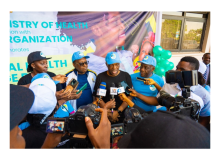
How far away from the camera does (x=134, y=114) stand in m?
1.06

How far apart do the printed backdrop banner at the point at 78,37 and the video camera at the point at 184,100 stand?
226 cm

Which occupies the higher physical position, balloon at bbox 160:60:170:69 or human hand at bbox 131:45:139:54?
human hand at bbox 131:45:139:54

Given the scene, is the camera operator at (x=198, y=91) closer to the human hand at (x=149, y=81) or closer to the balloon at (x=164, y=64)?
the human hand at (x=149, y=81)

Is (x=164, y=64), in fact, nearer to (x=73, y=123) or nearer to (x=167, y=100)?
(x=167, y=100)

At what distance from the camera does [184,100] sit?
3.38ft

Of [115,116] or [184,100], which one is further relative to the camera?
[115,116]

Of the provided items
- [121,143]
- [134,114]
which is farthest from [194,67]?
[121,143]

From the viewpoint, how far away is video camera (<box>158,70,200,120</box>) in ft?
3.35

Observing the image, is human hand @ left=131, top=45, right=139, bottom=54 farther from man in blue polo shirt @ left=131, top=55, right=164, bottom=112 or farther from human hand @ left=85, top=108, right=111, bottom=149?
human hand @ left=85, top=108, right=111, bottom=149

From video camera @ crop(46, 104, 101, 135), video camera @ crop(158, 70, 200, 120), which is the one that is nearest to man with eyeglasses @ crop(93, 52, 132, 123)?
video camera @ crop(158, 70, 200, 120)

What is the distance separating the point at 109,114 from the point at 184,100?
32.2 inches

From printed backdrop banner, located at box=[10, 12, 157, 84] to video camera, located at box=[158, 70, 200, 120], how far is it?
2.26 metres

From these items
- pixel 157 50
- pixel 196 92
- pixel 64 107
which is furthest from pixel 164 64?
pixel 64 107

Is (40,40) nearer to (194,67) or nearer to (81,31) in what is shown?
(81,31)
